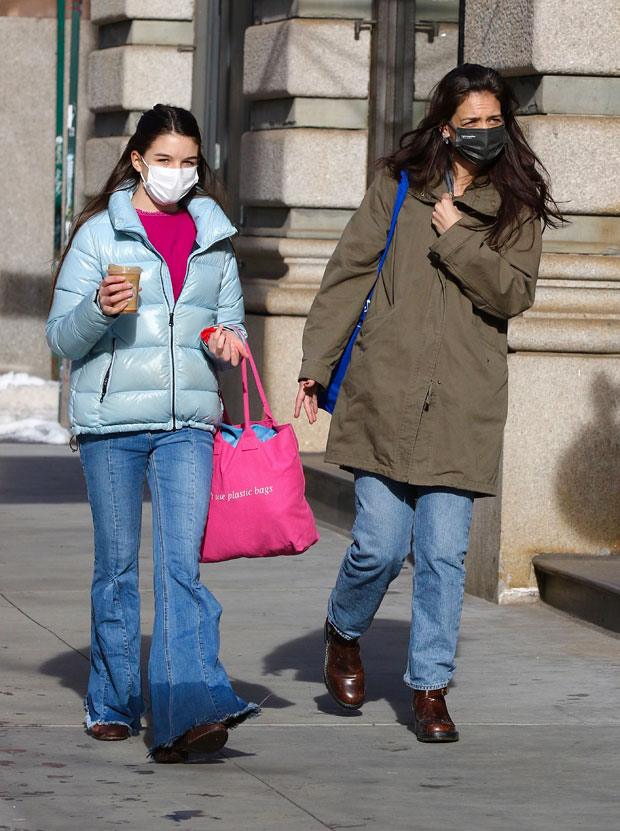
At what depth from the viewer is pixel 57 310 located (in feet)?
15.5

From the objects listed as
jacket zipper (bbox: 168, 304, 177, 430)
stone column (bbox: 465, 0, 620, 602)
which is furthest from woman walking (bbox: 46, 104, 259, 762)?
stone column (bbox: 465, 0, 620, 602)

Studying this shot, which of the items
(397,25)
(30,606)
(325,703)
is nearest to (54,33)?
(397,25)

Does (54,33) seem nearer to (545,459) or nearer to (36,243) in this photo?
(36,243)

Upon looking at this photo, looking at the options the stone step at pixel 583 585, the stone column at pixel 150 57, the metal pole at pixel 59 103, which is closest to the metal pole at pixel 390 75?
the stone column at pixel 150 57

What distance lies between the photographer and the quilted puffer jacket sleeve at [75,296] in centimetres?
456

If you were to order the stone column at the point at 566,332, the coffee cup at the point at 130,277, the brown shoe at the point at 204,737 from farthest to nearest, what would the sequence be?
the stone column at the point at 566,332 < the brown shoe at the point at 204,737 < the coffee cup at the point at 130,277

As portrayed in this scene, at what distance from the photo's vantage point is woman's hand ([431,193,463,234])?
484 cm

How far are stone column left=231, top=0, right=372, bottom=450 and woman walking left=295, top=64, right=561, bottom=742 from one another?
212 inches

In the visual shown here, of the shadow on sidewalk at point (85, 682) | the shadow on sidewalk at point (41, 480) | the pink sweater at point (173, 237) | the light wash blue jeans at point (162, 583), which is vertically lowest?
the shadow on sidewalk at point (41, 480)

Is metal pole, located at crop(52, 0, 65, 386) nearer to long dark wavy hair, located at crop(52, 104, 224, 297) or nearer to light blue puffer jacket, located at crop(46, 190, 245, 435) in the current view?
long dark wavy hair, located at crop(52, 104, 224, 297)

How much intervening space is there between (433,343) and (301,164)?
19.7 ft

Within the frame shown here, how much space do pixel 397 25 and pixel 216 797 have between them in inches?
284

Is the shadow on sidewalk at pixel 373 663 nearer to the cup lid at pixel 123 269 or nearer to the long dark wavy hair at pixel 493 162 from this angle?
the long dark wavy hair at pixel 493 162

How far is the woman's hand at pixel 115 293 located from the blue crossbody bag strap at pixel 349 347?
0.94 metres
